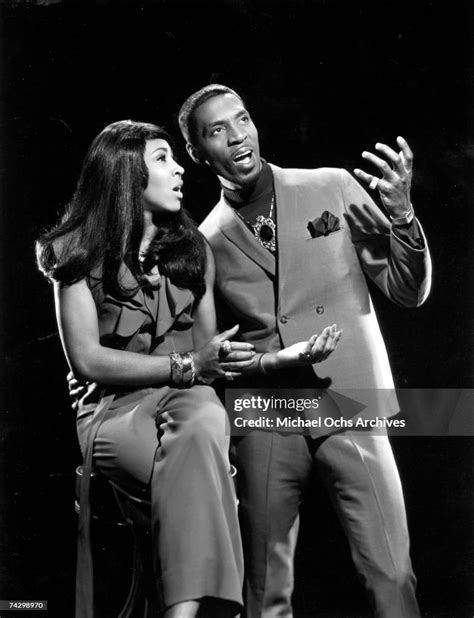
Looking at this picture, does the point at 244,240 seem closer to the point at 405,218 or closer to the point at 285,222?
the point at 285,222

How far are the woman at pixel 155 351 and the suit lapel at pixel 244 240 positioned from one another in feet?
0.37

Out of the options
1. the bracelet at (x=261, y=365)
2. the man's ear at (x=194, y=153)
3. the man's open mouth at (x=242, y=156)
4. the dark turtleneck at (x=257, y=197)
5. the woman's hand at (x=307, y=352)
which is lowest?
the bracelet at (x=261, y=365)

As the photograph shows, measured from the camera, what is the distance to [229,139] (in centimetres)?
269

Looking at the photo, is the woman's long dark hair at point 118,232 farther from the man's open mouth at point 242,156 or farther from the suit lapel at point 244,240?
the man's open mouth at point 242,156

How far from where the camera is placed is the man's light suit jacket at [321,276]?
262 cm

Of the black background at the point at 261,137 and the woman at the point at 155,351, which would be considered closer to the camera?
the woman at the point at 155,351

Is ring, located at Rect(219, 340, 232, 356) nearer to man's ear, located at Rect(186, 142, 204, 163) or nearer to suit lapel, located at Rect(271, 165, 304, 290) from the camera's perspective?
suit lapel, located at Rect(271, 165, 304, 290)

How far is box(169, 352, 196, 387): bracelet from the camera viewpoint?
2.49 meters

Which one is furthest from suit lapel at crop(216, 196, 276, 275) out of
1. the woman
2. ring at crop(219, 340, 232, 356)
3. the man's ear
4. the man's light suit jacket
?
ring at crop(219, 340, 232, 356)

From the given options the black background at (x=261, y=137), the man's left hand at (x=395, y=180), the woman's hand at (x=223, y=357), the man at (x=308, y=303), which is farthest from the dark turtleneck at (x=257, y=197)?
the woman's hand at (x=223, y=357)

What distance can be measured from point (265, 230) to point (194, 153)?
411mm

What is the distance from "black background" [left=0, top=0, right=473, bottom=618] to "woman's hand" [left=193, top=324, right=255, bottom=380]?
0.61 m

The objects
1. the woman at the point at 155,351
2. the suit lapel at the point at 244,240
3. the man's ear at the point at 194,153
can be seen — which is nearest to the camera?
the woman at the point at 155,351

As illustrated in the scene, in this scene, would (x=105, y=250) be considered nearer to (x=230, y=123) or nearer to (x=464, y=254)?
(x=230, y=123)
